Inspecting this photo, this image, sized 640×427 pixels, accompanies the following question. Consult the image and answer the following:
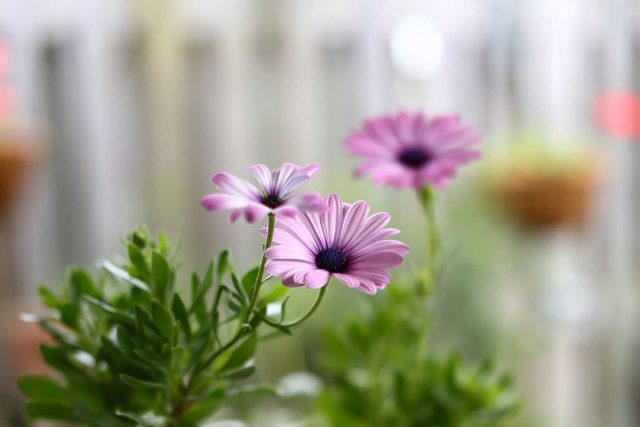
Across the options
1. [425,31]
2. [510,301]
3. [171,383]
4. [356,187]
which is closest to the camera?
[171,383]

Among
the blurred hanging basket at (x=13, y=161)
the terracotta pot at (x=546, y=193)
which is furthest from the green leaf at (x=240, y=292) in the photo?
the terracotta pot at (x=546, y=193)

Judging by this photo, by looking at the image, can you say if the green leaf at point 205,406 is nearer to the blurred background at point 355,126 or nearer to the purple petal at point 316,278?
the purple petal at point 316,278

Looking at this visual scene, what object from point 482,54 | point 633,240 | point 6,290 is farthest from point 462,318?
point 6,290

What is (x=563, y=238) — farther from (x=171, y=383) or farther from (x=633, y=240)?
(x=171, y=383)

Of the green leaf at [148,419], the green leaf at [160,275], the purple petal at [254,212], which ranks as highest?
the green leaf at [160,275]

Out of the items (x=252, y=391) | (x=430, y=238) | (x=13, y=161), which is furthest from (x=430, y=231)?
(x=13, y=161)

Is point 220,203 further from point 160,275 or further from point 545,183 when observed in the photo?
point 545,183
